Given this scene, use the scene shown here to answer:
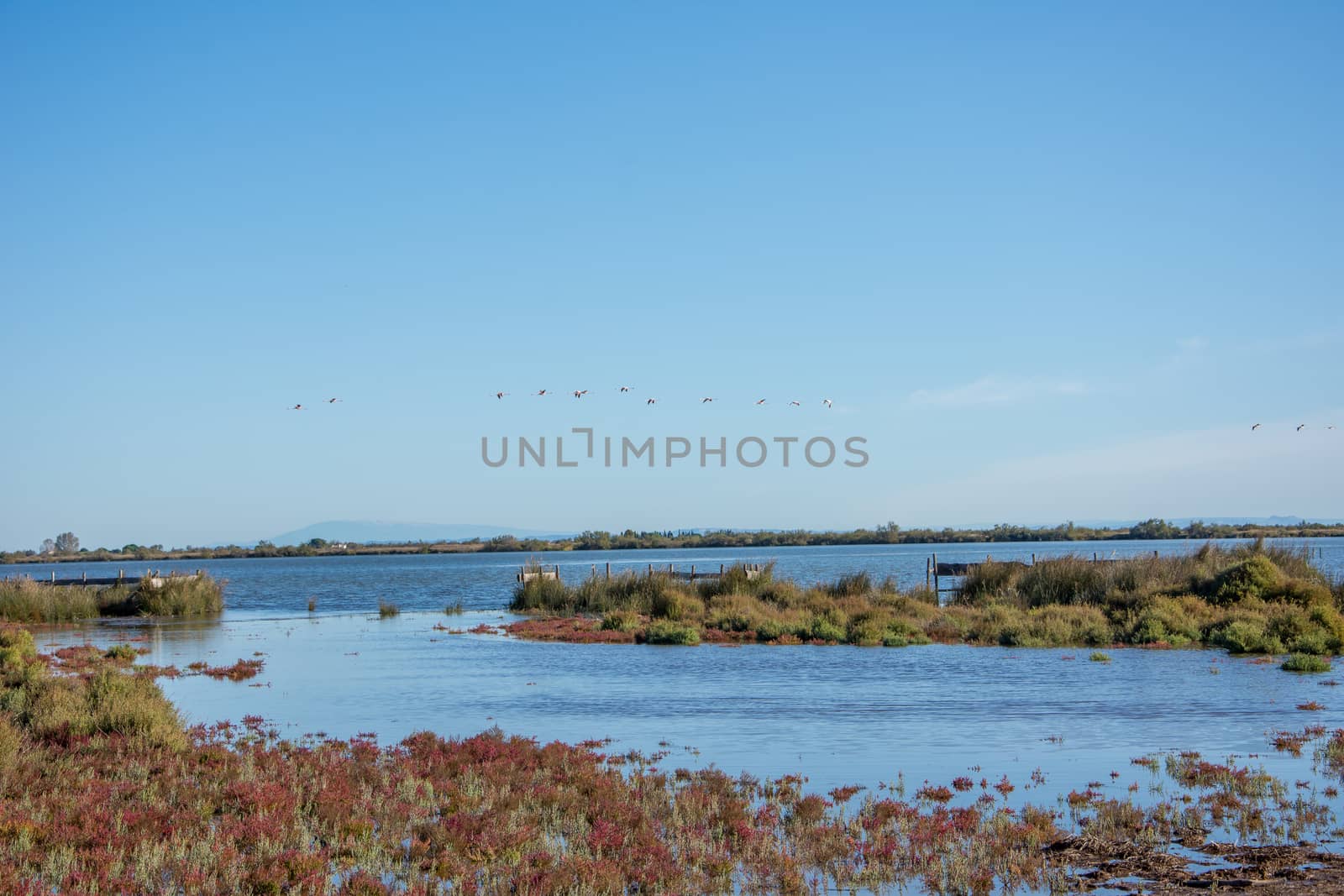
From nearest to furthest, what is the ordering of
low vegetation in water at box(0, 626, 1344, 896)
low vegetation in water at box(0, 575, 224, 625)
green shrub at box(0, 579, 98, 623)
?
low vegetation in water at box(0, 626, 1344, 896) < green shrub at box(0, 579, 98, 623) < low vegetation in water at box(0, 575, 224, 625)

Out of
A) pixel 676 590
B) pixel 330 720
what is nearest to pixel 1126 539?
pixel 676 590

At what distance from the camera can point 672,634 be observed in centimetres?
3198

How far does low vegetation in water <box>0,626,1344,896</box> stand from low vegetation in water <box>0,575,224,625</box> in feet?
112

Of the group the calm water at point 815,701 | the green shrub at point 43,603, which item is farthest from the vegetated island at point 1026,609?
the green shrub at point 43,603

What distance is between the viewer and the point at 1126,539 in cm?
15050

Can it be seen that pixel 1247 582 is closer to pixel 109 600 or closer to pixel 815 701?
pixel 815 701

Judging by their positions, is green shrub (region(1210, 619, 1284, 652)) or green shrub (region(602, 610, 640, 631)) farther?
green shrub (region(602, 610, 640, 631))

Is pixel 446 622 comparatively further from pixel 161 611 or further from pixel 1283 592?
pixel 1283 592

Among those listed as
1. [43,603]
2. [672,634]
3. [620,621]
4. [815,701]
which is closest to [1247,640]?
[815,701]

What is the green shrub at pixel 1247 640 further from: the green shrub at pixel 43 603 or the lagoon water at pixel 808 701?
the green shrub at pixel 43 603

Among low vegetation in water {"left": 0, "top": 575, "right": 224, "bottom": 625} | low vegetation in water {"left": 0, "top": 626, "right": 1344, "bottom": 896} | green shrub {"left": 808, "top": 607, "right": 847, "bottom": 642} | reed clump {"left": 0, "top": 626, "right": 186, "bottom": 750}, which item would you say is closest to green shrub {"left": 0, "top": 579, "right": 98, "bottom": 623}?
low vegetation in water {"left": 0, "top": 575, "right": 224, "bottom": 625}

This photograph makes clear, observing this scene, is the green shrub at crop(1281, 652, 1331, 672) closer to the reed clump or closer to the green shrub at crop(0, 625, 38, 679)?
the reed clump

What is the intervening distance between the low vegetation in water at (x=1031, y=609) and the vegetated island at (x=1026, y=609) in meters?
0.05

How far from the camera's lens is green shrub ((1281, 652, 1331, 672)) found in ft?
73.6
